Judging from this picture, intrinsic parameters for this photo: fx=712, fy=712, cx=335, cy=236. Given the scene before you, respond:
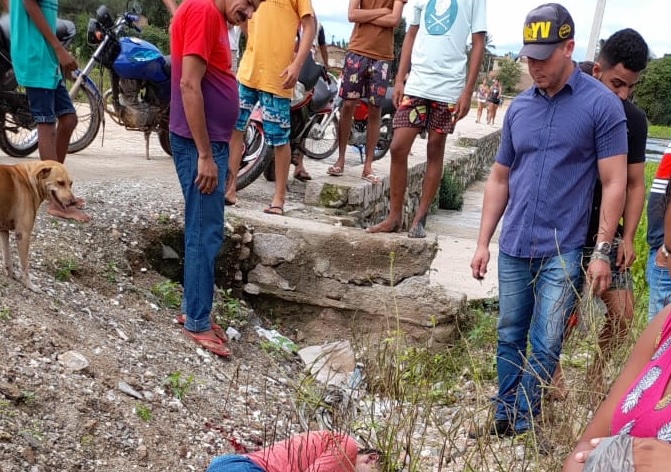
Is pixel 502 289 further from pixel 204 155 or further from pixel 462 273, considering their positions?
pixel 462 273

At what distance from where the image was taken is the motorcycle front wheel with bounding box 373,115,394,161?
29.4 ft

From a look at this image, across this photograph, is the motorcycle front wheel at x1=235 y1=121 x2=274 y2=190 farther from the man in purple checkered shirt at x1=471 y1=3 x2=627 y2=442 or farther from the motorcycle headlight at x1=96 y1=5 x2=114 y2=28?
the man in purple checkered shirt at x1=471 y1=3 x2=627 y2=442

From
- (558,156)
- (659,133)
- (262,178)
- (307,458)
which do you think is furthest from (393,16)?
(659,133)

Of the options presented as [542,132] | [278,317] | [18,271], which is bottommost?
[278,317]

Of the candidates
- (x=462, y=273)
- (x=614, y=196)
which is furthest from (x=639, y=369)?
(x=462, y=273)

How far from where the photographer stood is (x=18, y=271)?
3654mm

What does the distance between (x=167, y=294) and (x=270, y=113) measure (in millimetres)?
1483

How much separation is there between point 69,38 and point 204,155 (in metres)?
3.38

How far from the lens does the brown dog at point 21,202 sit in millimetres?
3516

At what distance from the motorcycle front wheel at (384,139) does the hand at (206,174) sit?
5293 millimetres

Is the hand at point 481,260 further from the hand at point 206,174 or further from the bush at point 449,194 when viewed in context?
the bush at point 449,194

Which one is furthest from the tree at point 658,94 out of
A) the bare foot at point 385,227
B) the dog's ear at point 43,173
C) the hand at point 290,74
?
the dog's ear at point 43,173

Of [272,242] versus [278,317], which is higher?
[272,242]

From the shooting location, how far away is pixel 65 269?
3984 mm
